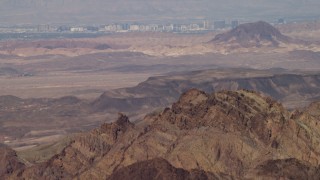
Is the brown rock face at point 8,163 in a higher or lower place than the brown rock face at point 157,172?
lower

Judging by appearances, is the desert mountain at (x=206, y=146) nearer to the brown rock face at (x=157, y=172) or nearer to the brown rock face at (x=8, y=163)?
the brown rock face at (x=157, y=172)

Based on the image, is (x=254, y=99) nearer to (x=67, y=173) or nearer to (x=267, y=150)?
(x=267, y=150)

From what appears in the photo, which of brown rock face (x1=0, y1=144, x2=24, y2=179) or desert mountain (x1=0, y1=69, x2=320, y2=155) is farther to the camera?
desert mountain (x1=0, y1=69, x2=320, y2=155)

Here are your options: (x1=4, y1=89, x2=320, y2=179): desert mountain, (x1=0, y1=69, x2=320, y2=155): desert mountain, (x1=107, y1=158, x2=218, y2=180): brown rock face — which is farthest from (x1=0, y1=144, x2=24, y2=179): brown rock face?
(x1=0, y1=69, x2=320, y2=155): desert mountain

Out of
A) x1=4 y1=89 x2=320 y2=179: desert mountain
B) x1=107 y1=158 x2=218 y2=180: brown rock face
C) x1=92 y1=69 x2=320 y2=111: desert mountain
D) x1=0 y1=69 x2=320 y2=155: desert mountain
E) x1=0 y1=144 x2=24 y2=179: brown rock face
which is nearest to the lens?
x1=107 y1=158 x2=218 y2=180: brown rock face

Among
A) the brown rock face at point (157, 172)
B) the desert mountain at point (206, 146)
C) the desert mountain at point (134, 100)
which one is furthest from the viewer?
the desert mountain at point (134, 100)

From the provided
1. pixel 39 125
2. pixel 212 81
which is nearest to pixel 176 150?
pixel 39 125

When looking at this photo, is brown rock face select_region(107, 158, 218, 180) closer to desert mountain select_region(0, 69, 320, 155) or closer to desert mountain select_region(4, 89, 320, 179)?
desert mountain select_region(4, 89, 320, 179)

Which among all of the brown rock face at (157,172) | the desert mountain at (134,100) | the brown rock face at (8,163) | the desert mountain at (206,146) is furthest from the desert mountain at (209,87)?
the brown rock face at (157,172)
